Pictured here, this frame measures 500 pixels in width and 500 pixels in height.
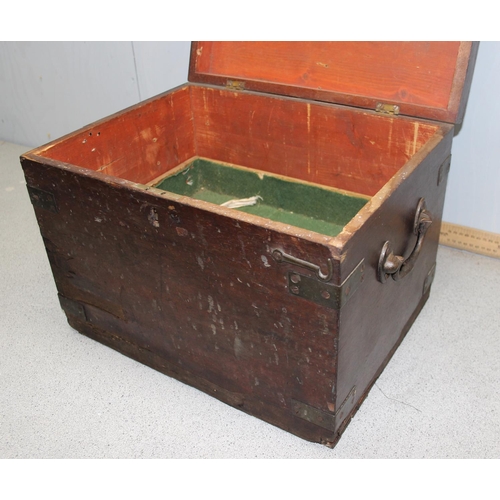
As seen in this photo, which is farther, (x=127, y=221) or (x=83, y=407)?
(x=83, y=407)

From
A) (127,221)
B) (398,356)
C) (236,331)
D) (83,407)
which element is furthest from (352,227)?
(83,407)

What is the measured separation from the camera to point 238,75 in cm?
190

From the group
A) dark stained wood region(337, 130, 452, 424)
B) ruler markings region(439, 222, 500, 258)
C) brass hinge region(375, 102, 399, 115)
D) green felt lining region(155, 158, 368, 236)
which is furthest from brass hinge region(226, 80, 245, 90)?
ruler markings region(439, 222, 500, 258)

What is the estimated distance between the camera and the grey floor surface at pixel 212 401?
55.0 inches

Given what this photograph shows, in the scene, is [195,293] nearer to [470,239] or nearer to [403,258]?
[403,258]

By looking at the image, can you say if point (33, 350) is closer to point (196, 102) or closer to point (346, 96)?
point (196, 102)

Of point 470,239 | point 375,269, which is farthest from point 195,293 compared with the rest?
point 470,239

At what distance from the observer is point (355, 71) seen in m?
1.71

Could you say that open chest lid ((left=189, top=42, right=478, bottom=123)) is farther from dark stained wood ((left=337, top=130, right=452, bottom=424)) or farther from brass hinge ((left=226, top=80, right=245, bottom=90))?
dark stained wood ((left=337, top=130, right=452, bottom=424))

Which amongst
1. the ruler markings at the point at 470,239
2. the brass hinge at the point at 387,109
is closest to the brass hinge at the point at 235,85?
the brass hinge at the point at 387,109

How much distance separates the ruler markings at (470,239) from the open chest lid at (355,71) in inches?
23.9

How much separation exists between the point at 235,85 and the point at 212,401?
0.98m

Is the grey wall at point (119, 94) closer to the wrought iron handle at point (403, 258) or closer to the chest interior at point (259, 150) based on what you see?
the chest interior at point (259, 150)

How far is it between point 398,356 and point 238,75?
1.00m
